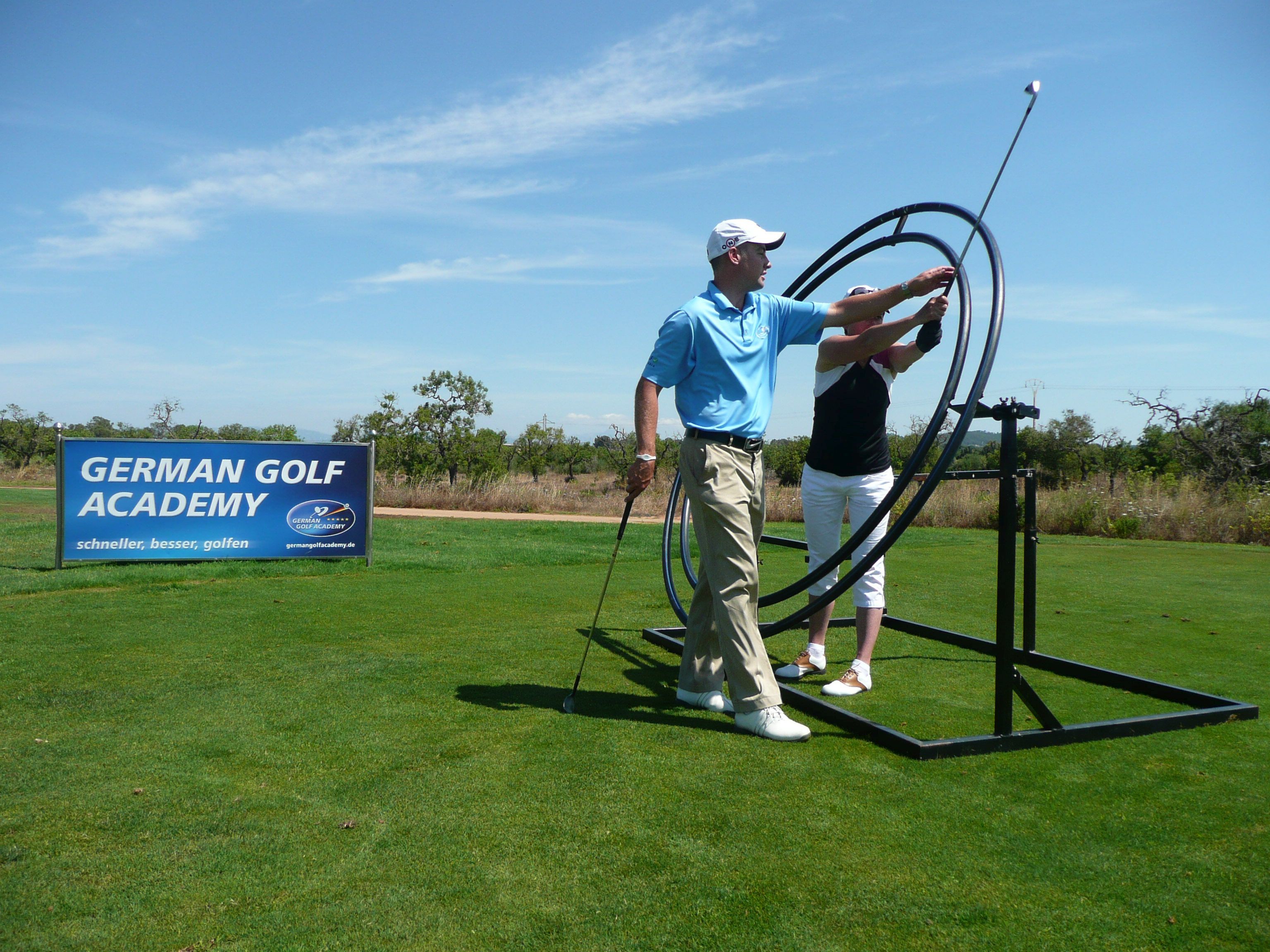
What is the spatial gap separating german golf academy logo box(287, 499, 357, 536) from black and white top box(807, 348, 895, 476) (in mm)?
6112

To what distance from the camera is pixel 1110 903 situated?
2193mm

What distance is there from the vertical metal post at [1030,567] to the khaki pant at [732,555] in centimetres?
177

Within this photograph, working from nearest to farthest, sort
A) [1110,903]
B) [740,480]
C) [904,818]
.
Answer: [1110,903]
[904,818]
[740,480]

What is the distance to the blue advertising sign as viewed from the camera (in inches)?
332

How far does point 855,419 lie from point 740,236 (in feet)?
3.62

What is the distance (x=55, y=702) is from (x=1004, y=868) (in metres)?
3.72

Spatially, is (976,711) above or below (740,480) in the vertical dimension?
below

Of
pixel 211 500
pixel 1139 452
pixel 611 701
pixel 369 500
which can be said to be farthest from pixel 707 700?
pixel 1139 452

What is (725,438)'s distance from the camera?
3736 millimetres

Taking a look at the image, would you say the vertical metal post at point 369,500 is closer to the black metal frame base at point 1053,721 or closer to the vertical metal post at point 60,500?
the vertical metal post at point 60,500

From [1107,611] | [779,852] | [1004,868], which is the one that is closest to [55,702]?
[779,852]

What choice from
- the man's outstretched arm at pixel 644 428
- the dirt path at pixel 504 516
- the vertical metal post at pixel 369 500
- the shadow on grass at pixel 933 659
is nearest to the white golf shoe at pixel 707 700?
the man's outstretched arm at pixel 644 428

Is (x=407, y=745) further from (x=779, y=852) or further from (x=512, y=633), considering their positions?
(x=512, y=633)

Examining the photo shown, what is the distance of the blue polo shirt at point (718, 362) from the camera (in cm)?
369
